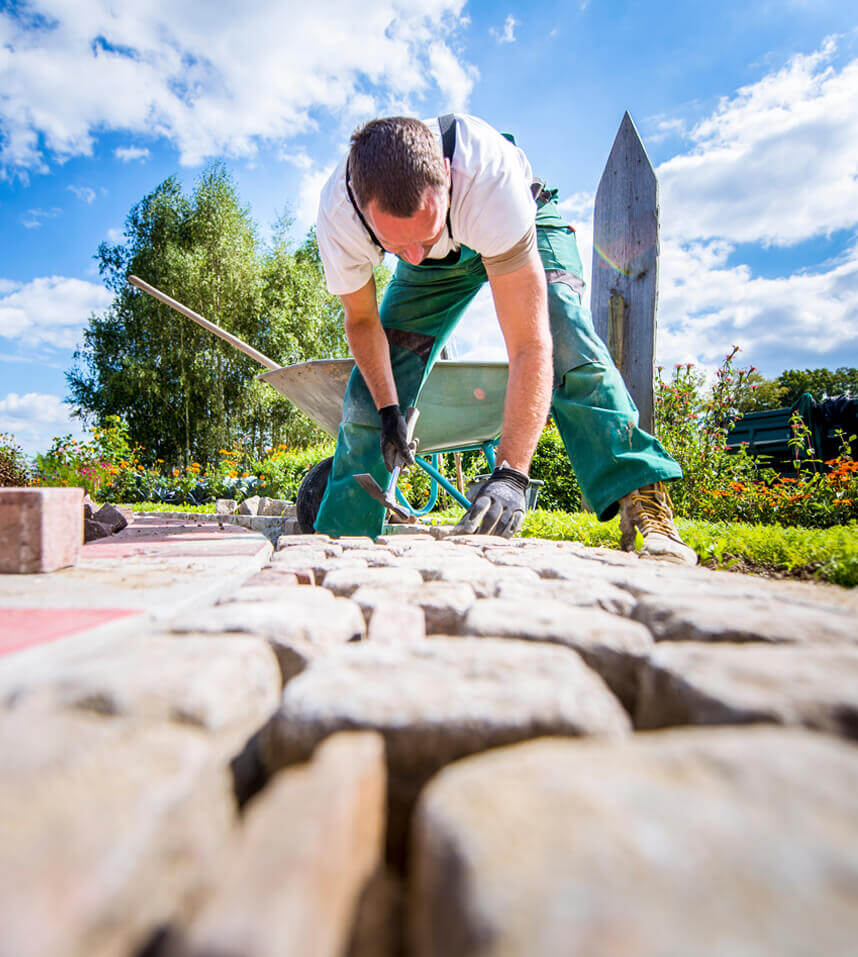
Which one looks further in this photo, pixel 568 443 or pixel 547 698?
pixel 568 443

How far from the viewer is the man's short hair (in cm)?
195

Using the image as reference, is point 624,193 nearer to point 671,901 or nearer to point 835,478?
point 835,478

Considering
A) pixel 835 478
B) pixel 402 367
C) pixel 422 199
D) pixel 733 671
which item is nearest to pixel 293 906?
pixel 733 671

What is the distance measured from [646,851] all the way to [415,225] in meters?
2.11

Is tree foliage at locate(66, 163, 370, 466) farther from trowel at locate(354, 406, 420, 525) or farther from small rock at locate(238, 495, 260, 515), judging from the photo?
trowel at locate(354, 406, 420, 525)

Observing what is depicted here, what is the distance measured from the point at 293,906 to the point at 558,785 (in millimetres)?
208

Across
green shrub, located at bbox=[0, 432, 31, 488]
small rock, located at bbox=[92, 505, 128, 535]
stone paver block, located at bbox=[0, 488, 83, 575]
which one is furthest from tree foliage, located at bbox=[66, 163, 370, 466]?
stone paver block, located at bbox=[0, 488, 83, 575]

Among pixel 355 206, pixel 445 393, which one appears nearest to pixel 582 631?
pixel 355 206

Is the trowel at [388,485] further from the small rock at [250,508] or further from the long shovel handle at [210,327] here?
the small rock at [250,508]

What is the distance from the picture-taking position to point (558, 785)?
1.39 feet

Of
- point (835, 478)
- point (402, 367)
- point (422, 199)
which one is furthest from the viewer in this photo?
point (835, 478)

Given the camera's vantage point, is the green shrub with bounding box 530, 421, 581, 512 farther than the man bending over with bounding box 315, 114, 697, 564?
Yes

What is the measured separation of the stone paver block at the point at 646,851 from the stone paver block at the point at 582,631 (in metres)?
0.26

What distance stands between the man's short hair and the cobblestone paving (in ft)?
5.64
